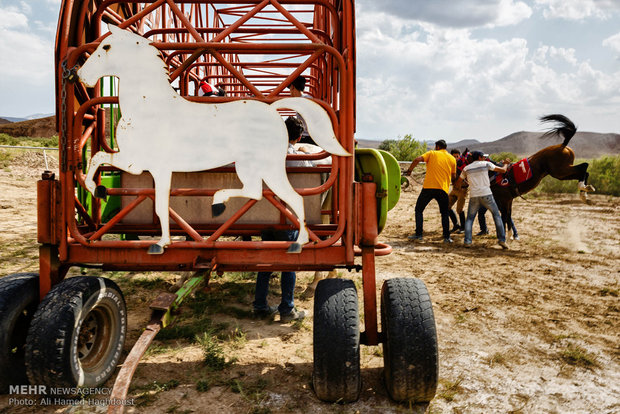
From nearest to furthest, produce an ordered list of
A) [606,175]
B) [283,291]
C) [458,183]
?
[283,291] → [458,183] → [606,175]

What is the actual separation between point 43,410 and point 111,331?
536mm

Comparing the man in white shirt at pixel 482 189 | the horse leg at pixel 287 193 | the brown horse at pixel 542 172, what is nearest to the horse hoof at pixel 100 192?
the horse leg at pixel 287 193

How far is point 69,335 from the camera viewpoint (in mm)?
2357

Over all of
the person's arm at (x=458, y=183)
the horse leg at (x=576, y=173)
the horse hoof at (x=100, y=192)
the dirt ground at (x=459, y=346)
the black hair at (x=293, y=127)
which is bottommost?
the dirt ground at (x=459, y=346)

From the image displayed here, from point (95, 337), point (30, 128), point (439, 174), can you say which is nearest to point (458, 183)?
point (439, 174)

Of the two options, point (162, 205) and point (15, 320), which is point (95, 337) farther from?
point (162, 205)

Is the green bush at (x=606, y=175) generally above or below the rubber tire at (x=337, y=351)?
above

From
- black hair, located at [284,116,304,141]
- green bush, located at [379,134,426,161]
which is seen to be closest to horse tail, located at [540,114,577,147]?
black hair, located at [284,116,304,141]

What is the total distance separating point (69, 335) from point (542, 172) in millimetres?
9096

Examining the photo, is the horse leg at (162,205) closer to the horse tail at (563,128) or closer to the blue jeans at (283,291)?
the blue jeans at (283,291)

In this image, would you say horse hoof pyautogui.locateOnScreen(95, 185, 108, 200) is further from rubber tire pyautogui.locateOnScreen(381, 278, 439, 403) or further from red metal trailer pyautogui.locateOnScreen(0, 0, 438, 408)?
rubber tire pyautogui.locateOnScreen(381, 278, 439, 403)

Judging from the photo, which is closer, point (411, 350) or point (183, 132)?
point (411, 350)

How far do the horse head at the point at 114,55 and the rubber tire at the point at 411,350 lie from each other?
2218 mm

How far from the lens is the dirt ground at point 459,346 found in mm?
2678
